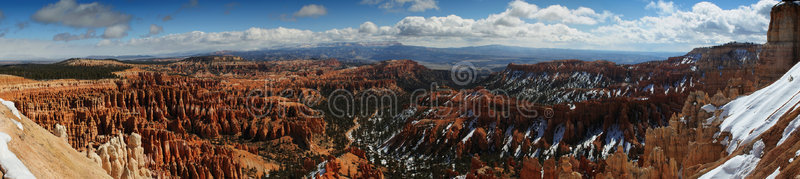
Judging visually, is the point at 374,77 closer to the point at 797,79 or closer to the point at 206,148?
the point at 206,148

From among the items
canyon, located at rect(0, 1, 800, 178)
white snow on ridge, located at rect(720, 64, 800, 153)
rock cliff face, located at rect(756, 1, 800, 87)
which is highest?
rock cliff face, located at rect(756, 1, 800, 87)

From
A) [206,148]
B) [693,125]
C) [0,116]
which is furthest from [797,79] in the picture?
[206,148]

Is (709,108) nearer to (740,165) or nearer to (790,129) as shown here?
(790,129)

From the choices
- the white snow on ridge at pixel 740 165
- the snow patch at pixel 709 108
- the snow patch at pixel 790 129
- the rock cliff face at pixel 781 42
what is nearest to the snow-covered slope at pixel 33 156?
the white snow on ridge at pixel 740 165

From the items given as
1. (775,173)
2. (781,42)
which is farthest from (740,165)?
(781,42)

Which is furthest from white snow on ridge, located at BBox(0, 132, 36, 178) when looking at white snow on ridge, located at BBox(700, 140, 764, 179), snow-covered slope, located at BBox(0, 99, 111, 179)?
white snow on ridge, located at BBox(700, 140, 764, 179)

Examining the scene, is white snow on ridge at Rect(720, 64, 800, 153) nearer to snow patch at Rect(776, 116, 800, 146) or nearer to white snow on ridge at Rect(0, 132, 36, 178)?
snow patch at Rect(776, 116, 800, 146)

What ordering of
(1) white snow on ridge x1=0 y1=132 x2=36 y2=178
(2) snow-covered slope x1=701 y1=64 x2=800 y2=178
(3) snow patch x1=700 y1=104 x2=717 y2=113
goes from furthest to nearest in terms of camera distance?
1. (3) snow patch x1=700 y1=104 x2=717 y2=113
2. (2) snow-covered slope x1=701 y1=64 x2=800 y2=178
3. (1) white snow on ridge x1=0 y1=132 x2=36 y2=178

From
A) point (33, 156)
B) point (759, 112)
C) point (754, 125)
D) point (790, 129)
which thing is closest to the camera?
point (33, 156)
